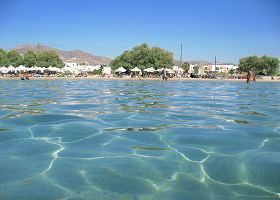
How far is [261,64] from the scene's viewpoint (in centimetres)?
8056

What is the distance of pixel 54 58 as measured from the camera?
76812mm

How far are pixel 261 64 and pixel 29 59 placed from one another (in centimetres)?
5566

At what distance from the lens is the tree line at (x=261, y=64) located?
79.9 metres

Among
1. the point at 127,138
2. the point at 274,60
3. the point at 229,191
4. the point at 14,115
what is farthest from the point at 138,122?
the point at 274,60

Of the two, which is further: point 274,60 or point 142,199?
point 274,60

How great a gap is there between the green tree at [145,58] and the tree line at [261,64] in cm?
2614

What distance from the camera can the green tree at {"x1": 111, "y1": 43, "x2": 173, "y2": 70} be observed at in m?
64.4

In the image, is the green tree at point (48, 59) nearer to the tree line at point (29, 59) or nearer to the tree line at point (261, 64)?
the tree line at point (29, 59)

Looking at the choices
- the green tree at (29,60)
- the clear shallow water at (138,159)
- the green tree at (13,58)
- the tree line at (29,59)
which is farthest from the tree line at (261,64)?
the clear shallow water at (138,159)

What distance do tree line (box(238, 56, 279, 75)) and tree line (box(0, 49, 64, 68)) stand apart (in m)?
47.0

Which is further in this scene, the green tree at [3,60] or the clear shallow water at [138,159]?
the green tree at [3,60]

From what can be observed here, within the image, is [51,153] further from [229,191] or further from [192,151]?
[229,191]

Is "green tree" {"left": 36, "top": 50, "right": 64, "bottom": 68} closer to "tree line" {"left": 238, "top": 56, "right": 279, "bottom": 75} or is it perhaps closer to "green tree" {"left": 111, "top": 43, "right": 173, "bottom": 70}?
"green tree" {"left": 111, "top": 43, "right": 173, "bottom": 70}

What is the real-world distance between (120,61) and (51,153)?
64.5 metres
